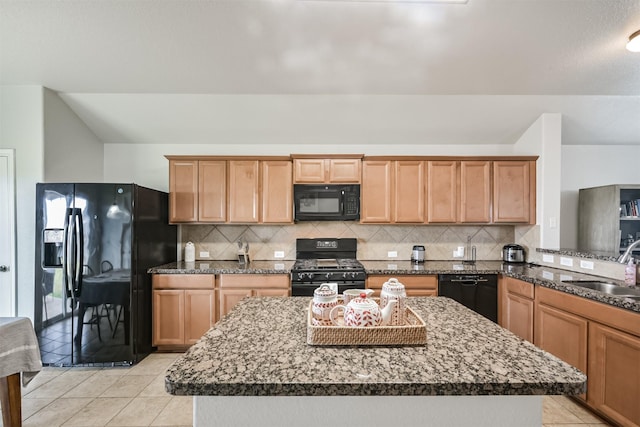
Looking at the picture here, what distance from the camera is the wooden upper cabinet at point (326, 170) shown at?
3545 millimetres

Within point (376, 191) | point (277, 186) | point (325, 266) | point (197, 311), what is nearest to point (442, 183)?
point (376, 191)

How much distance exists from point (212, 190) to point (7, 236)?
2.01 meters

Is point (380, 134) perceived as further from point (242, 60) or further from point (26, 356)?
point (26, 356)

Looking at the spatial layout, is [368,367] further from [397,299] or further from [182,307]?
[182,307]

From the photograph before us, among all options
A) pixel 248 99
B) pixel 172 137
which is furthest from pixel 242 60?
pixel 172 137

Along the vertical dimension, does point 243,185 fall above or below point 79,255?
above

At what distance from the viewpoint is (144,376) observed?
2.76 meters

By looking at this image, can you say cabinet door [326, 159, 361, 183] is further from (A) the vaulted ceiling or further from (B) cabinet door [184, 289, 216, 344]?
(B) cabinet door [184, 289, 216, 344]

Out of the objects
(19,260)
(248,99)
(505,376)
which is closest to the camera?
(505,376)

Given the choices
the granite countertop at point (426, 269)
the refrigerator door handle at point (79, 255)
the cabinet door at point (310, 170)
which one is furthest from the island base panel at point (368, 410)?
the cabinet door at point (310, 170)

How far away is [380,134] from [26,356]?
3.70 m

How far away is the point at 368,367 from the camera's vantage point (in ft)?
3.28

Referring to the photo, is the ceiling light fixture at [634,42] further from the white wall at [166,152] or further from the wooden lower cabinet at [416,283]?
the wooden lower cabinet at [416,283]

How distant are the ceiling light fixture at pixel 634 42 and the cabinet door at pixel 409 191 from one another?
1861 millimetres
